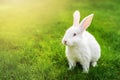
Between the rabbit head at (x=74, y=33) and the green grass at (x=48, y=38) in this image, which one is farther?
the green grass at (x=48, y=38)

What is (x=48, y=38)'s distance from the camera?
19.3 feet

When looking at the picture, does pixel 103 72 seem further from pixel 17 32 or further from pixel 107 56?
pixel 17 32

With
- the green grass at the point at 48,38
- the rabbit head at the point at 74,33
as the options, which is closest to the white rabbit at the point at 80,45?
the rabbit head at the point at 74,33

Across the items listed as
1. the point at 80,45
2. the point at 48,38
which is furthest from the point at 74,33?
the point at 48,38

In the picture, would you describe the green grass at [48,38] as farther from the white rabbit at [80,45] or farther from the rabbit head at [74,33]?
the rabbit head at [74,33]

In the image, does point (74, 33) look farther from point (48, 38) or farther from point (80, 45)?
point (48, 38)

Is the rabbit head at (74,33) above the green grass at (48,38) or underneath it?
above

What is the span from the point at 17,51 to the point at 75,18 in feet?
3.84

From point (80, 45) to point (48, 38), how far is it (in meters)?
1.60

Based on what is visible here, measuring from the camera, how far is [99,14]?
7.85 metres

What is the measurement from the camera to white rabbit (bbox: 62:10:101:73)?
13.9 feet

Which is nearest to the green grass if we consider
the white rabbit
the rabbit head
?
the white rabbit

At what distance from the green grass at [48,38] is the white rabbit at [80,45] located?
0.49 feet

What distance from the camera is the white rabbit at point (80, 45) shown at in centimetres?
423
